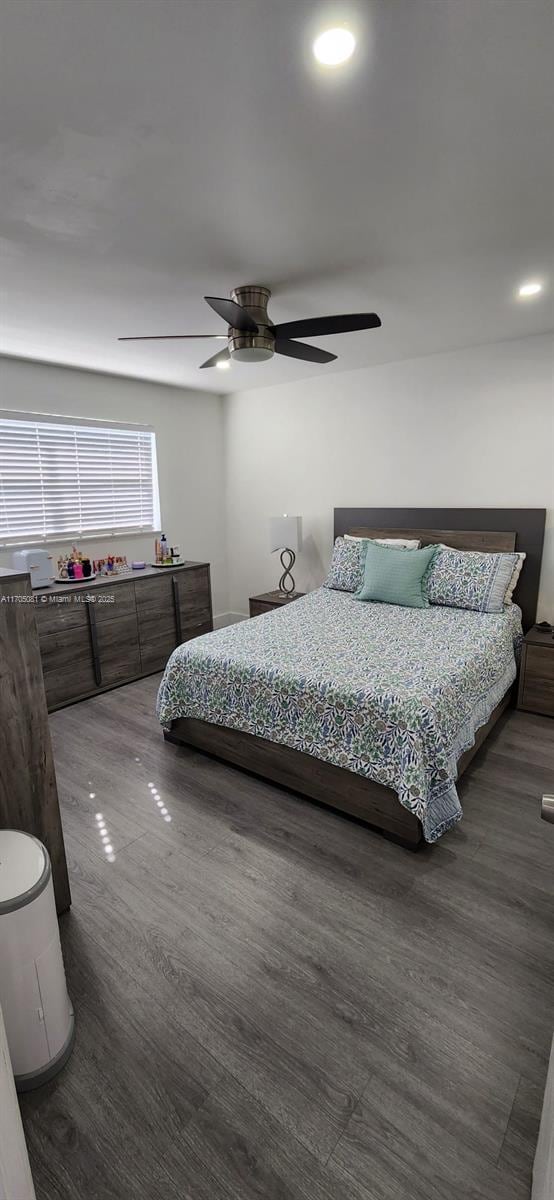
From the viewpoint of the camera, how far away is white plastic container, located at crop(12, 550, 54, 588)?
12.1 ft

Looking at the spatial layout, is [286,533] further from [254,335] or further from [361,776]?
[361,776]

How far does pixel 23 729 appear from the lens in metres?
1.77

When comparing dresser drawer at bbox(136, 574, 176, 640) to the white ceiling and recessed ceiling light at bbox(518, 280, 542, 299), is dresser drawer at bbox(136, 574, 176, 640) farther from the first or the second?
recessed ceiling light at bbox(518, 280, 542, 299)

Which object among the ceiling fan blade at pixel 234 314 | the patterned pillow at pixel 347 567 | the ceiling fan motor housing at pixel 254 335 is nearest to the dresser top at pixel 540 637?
the patterned pillow at pixel 347 567

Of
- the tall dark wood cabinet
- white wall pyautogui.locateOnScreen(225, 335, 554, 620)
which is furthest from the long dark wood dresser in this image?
the tall dark wood cabinet

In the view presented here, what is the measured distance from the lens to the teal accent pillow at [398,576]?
3.72m

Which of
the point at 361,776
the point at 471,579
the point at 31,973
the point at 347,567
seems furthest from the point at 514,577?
the point at 31,973

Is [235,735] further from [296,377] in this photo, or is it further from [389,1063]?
[296,377]

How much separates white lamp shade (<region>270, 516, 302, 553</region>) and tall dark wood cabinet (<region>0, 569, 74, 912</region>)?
318 cm

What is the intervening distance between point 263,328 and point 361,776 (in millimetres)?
2164

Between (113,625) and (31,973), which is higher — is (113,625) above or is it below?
above

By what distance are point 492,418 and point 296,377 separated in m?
1.81

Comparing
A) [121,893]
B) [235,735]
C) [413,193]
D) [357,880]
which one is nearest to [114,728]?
[235,735]

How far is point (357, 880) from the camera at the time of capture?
6.77 feet
